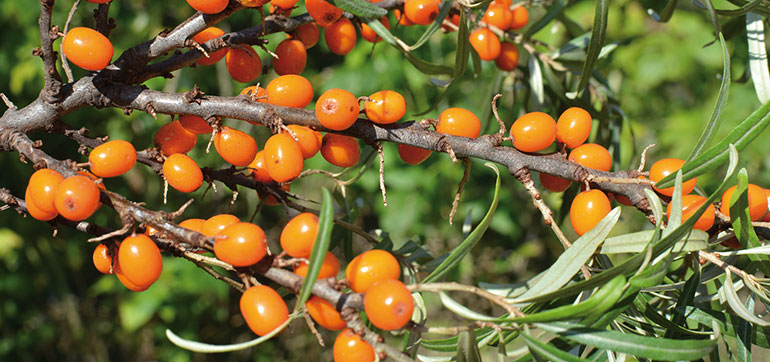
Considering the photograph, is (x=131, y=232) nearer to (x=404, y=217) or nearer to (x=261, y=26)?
(x=261, y=26)

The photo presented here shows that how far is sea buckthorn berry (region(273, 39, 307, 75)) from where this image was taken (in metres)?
0.91

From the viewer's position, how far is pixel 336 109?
0.69 meters

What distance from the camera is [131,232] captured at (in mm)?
680

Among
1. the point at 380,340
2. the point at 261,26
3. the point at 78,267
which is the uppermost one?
the point at 261,26

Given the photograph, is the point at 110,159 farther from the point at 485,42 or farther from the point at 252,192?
the point at 252,192

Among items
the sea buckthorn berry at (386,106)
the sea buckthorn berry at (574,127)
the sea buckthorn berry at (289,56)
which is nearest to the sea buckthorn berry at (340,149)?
the sea buckthorn berry at (386,106)

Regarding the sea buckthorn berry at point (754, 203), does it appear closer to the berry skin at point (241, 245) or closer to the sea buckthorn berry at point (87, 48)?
the berry skin at point (241, 245)

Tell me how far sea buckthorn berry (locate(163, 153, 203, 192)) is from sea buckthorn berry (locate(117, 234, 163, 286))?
11cm

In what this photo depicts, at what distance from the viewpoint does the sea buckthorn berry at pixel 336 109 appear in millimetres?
693

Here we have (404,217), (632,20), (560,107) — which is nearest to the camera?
(560,107)

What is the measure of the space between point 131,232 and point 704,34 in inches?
121

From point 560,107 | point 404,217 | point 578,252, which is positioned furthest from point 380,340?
point 404,217

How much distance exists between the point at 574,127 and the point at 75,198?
0.65 meters

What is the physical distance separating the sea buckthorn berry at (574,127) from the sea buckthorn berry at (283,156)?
1.26 feet
